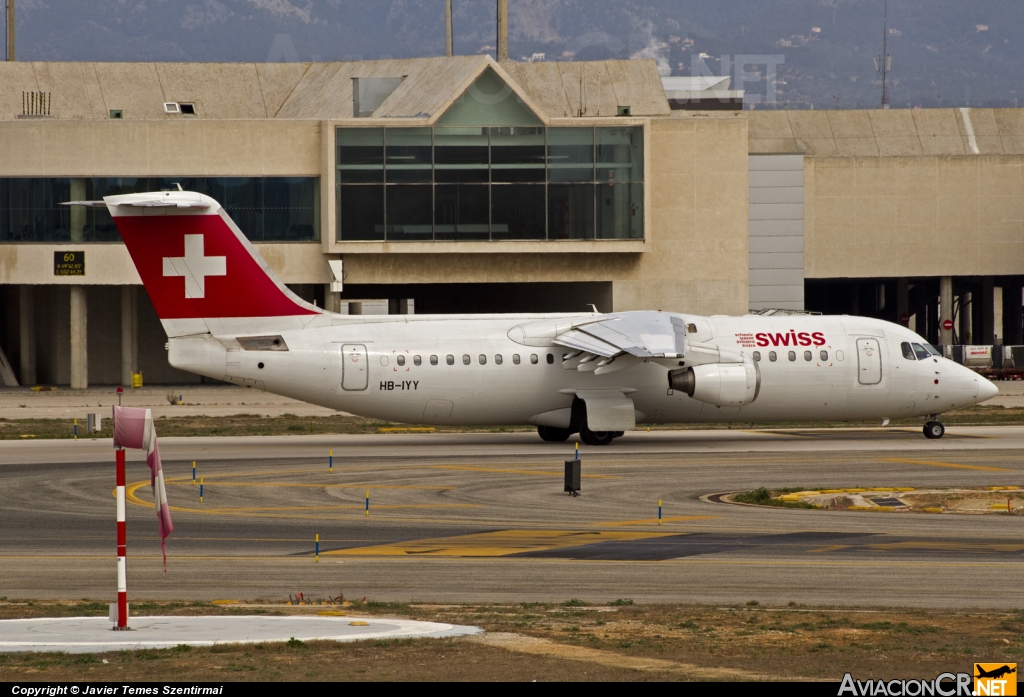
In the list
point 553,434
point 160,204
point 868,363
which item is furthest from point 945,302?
point 160,204

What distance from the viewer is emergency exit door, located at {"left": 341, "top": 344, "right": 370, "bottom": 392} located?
132 feet

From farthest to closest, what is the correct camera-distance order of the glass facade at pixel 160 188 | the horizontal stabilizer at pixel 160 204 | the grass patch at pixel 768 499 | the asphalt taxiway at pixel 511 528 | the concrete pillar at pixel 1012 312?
the concrete pillar at pixel 1012 312 < the glass facade at pixel 160 188 < the horizontal stabilizer at pixel 160 204 < the grass patch at pixel 768 499 < the asphalt taxiway at pixel 511 528

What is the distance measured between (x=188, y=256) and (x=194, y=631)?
24.5m

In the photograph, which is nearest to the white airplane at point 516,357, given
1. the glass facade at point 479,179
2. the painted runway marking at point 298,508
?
the painted runway marking at point 298,508

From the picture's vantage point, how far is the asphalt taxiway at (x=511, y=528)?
2056cm

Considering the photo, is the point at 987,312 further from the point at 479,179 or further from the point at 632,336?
the point at 632,336

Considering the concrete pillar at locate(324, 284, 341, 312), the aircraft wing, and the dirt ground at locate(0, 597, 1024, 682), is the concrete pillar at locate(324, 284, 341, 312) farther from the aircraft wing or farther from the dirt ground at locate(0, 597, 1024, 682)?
the dirt ground at locate(0, 597, 1024, 682)

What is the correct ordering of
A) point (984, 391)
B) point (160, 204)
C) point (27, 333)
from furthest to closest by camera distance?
point (27, 333) < point (984, 391) < point (160, 204)

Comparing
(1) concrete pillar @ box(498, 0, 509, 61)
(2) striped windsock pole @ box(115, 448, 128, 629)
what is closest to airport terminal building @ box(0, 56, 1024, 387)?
(1) concrete pillar @ box(498, 0, 509, 61)

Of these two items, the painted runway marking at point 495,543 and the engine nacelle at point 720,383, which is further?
the engine nacelle at point 720,383

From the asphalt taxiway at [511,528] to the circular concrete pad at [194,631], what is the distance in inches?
107

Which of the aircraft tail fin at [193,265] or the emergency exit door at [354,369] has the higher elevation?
the aircraft tail fin at [193,265]

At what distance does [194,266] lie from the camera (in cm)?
3938

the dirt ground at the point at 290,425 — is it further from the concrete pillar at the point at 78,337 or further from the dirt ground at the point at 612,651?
the dirt ground at the point at 612,651
